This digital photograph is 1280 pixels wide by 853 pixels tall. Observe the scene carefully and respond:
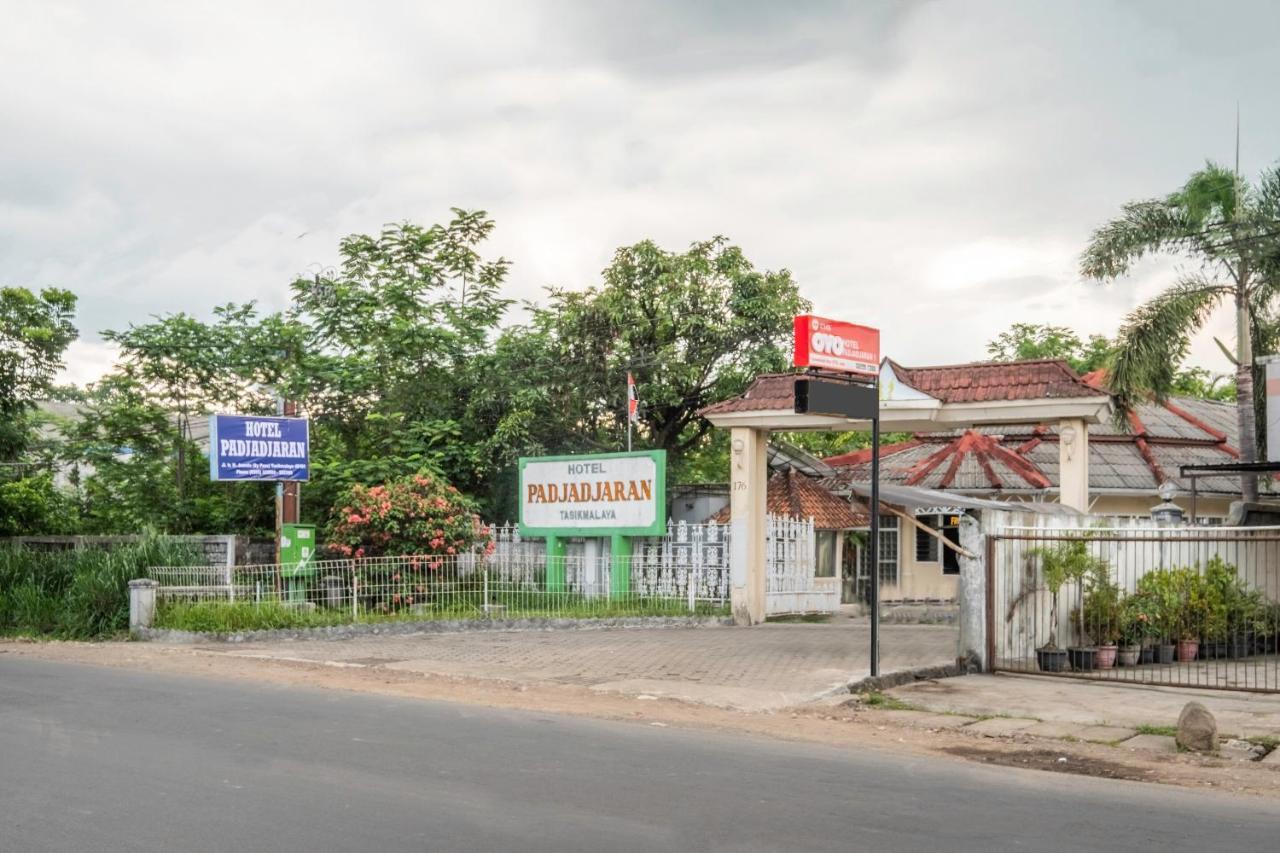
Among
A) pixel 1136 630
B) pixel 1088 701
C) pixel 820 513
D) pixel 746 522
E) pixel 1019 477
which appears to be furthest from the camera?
pixel 1019 477

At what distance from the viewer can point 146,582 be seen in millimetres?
18844

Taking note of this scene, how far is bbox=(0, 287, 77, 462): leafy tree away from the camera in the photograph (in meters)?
24.4

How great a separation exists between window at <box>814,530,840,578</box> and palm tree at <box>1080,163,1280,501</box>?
638 centimetres

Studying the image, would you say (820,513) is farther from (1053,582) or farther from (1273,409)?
(1053,582)

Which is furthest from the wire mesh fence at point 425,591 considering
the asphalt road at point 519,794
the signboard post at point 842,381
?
Result: the signboard post at point 842,381

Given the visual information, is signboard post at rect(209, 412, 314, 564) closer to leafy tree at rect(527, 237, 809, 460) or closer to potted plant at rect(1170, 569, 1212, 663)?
leafy tree at rect(527, 237, 809, 460)

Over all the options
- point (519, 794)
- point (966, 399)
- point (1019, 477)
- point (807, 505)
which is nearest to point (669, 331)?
point (807, 505)

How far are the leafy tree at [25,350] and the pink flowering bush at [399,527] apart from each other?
7.91 meters

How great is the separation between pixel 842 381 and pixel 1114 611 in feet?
15.4

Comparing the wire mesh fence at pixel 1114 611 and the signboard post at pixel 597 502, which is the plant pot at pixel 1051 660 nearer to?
the wire mesh fence at pixel 1114 611

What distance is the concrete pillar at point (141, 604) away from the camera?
18.8 m

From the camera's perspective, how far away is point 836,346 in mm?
13602

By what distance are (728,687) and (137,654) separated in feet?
27.2

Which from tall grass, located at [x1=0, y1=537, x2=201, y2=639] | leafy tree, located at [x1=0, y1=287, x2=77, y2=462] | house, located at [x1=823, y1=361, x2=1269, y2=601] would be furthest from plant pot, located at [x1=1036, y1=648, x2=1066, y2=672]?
leafy tree, located at [x1=0, y1=287, x2=77, y2=462]
